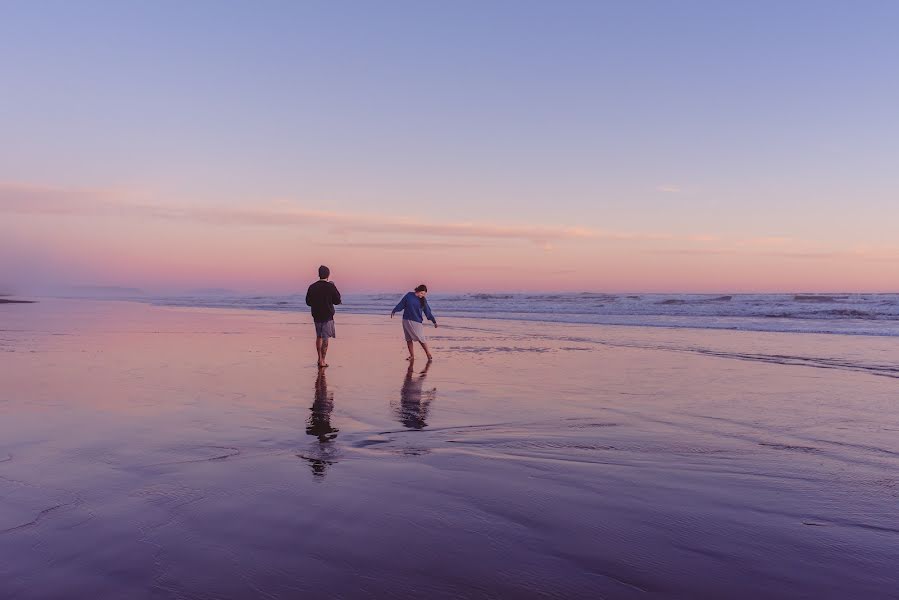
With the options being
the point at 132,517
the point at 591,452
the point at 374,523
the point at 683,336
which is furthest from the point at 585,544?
the point at 683,336

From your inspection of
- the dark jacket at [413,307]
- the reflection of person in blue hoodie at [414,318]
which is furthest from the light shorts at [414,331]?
the dark jacket at [413,307]

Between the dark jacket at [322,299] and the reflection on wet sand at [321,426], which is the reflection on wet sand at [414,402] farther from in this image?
the dark jacket at [322,299]

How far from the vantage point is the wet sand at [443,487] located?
11.0 ft

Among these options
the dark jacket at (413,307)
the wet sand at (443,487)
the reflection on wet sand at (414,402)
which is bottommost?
the reflection on wet sand at (414,402)

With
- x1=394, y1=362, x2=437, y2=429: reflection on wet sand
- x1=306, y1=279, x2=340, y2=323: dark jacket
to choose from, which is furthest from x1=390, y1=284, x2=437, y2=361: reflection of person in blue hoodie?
x1=394, y1=362, x2=437, y2=429: reflection on wet sand

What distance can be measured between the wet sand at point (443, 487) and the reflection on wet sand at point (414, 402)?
0.15 feet

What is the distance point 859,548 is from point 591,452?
259cm

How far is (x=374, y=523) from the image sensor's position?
413 cm

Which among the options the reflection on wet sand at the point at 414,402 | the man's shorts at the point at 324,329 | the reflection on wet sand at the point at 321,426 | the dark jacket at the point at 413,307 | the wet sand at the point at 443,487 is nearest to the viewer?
the wet sand at the point at 443,487

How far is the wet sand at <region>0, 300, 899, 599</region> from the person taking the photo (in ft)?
11.0

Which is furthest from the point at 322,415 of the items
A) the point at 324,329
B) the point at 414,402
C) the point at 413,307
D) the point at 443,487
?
the point at 413,307

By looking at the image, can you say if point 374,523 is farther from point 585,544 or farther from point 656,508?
point 656,508

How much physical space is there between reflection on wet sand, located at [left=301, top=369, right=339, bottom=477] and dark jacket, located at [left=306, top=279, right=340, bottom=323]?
319cm

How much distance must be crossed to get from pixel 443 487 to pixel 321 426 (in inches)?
107
